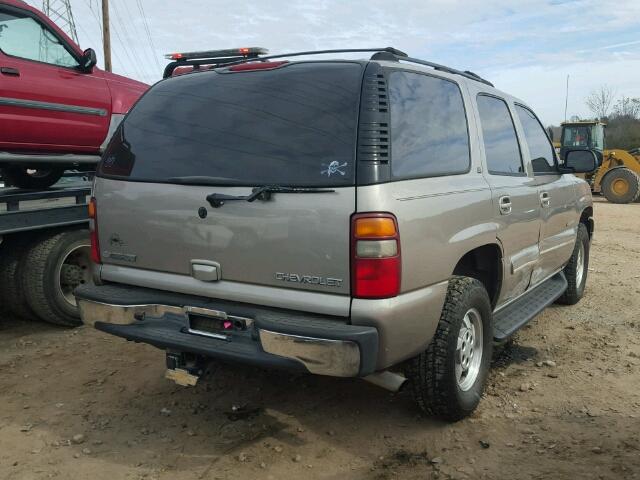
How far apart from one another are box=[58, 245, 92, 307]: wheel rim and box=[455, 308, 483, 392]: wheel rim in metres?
3.49

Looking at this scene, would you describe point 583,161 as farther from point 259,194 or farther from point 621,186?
point 621,186

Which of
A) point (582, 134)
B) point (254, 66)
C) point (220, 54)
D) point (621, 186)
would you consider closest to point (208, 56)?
point (220, 54)

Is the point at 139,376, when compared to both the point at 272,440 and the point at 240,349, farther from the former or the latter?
the point at 240,349

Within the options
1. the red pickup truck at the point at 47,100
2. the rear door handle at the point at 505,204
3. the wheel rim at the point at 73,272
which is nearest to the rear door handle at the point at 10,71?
the red pickup truck at the point at 47,100

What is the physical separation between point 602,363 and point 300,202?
9.82 ft

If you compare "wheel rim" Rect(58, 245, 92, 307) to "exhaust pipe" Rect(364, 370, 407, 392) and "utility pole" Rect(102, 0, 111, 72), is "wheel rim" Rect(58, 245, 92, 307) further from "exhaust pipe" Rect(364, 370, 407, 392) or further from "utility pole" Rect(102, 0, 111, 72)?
"utility pole" Rect(102, 0, 111, 72)

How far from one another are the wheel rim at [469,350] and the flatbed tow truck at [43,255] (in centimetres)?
350

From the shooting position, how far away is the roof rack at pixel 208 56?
422cm

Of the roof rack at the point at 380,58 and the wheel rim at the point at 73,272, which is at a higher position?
the roof rack at the point at 380,58

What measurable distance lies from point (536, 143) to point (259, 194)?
3027 millimetres

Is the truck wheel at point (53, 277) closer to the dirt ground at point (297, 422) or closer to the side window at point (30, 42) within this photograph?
the dirt ground at point (297, 422)

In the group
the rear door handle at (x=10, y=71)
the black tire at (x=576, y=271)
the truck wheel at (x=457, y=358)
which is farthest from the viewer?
the black tire at (x=576, y=271)

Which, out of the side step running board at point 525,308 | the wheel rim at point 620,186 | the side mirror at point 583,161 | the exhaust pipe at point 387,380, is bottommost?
the wheel rim at point 620,186

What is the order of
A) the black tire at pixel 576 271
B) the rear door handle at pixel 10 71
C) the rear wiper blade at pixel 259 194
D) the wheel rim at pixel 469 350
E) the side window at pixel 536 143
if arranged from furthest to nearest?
the black tire at pixel 576 271 < the rear door handle at pixel 10 71 < the side window at pixel 536 143 < the wheel rim at pixel 469 350 < the rear wiper blade at pixel 259 194
